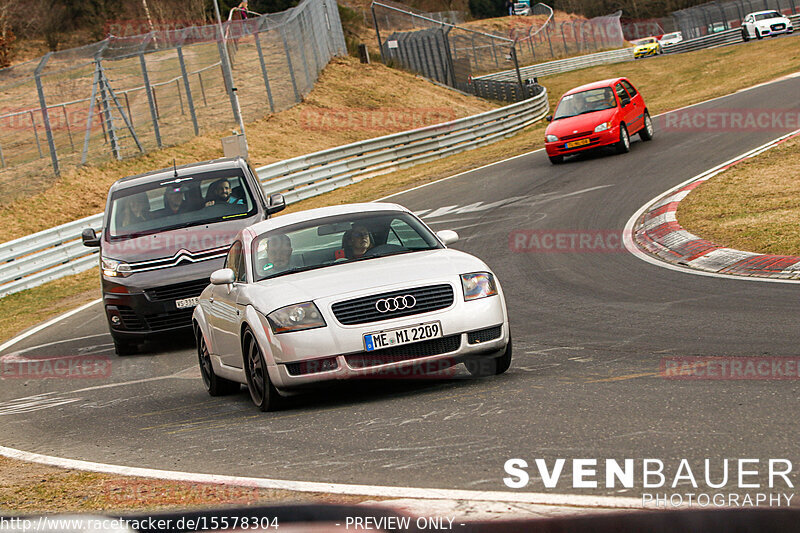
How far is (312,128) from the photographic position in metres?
43.3

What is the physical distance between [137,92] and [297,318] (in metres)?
27.0

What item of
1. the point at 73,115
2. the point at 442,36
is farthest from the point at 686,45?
the point at 73,115

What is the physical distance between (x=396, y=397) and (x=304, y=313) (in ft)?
3.00

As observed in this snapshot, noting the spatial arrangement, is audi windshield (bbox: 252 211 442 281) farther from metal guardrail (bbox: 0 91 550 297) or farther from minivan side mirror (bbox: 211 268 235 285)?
metal guardrail (bbox: 0 91 550 297)

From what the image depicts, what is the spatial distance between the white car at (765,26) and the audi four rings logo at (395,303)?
61.9m

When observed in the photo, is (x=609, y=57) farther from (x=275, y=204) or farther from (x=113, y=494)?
(x=113, y=494)

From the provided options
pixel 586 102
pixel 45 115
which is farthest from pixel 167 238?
pixel 45 115

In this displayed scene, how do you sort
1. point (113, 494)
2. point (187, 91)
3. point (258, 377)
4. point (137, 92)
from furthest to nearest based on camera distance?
1. point (187, 91)
2. point (137, 92)
3. point (258, 377)
4. point (113, 494)

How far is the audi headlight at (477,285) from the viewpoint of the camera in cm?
766

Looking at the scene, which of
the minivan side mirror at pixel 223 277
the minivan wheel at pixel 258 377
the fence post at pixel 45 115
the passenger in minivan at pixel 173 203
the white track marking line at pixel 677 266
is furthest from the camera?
the fence post at pixel 45 115

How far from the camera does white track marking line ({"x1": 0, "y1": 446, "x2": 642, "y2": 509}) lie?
14.7 ft

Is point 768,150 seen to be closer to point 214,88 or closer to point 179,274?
point 179,274

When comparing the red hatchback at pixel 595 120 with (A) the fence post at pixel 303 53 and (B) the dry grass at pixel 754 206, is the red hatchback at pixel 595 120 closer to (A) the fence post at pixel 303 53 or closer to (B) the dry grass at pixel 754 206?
(B) the dry grass at pixel 754 206

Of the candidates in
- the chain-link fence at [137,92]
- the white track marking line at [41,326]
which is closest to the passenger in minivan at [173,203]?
the white track marking line at [41,326]
